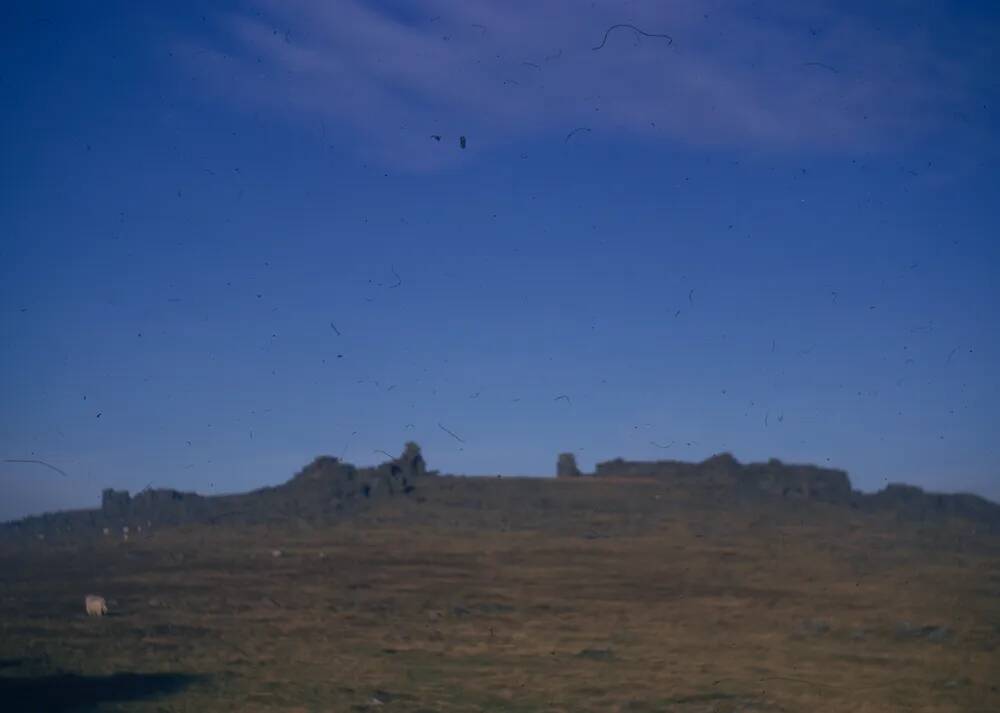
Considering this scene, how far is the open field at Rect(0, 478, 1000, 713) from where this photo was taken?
13.1m

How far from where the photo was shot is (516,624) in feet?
66.3

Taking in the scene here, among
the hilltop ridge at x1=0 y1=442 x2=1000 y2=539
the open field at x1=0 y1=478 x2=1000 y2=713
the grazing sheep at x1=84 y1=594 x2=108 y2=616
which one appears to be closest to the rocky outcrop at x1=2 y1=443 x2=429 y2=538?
the hilltop ridge at x1=0 y1=442 x2=1000 y2=539

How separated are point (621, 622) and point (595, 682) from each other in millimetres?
6721

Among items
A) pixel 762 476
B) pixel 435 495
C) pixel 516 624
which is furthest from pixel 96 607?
pixel 762 476

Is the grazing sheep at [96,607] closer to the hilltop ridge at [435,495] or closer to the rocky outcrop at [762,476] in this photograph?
the hilltop ridge at [435,495]

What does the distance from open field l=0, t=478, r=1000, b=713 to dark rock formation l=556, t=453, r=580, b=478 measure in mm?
21443

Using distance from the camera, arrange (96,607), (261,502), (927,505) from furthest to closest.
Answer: (261,502), (927,505), (96,607)

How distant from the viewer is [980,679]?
46.0ft

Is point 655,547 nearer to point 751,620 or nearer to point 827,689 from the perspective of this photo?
point 751,620

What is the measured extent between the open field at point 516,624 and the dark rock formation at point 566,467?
2144 cm

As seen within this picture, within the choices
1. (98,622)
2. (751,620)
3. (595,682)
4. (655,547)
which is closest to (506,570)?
(655,547)

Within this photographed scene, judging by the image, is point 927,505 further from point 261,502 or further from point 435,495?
point 261,502

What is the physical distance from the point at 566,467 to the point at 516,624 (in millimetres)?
47725

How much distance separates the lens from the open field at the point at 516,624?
13094 millimetres
